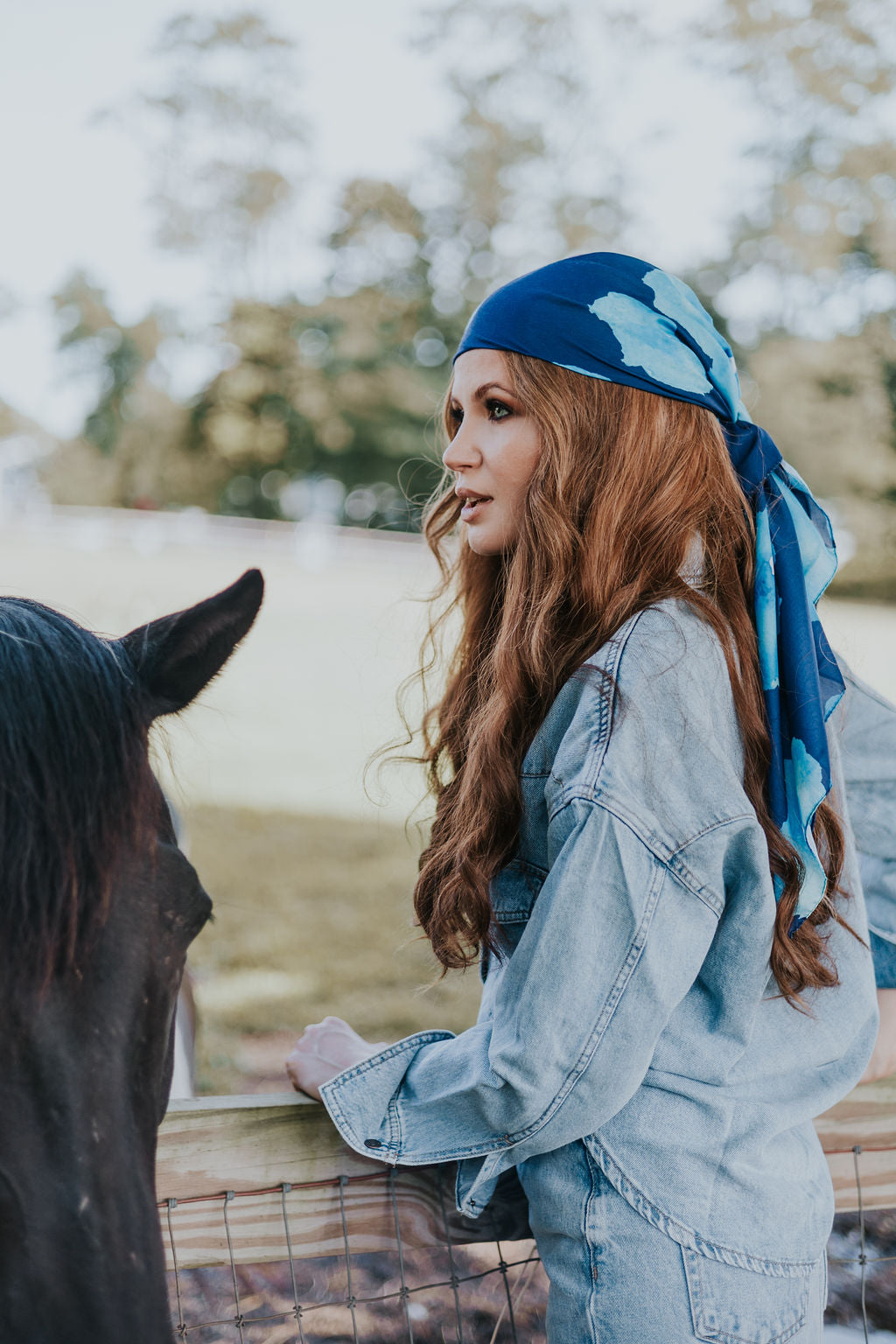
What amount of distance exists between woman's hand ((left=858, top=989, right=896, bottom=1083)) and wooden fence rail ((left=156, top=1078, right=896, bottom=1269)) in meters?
0.60

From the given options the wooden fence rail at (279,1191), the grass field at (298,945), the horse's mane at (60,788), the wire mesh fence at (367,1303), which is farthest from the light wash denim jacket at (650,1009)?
the grass field at (298,945)

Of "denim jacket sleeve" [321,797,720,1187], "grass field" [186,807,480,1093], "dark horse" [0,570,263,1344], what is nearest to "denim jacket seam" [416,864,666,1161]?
"denim jacket sleeve" [321,797,720,1187]

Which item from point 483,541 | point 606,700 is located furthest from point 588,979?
point 483,541

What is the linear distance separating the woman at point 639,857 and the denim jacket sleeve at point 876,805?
194 mm

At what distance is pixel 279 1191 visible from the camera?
1455mm

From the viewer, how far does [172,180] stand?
30.3 m

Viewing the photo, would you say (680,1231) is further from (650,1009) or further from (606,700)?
(606,700)

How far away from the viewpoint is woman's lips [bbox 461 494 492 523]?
1466 millimetres

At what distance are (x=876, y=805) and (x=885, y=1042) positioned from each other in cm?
34

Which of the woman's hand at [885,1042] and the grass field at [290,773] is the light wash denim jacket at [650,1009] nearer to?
the woman's hand at [885,1042]

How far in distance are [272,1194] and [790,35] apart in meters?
30.9

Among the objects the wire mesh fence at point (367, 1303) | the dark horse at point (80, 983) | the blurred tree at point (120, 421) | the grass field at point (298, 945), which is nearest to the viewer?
the dark horse at point (80, 983)

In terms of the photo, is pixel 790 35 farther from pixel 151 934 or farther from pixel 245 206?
pixel 151 934

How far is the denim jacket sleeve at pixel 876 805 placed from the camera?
1.57 meters
